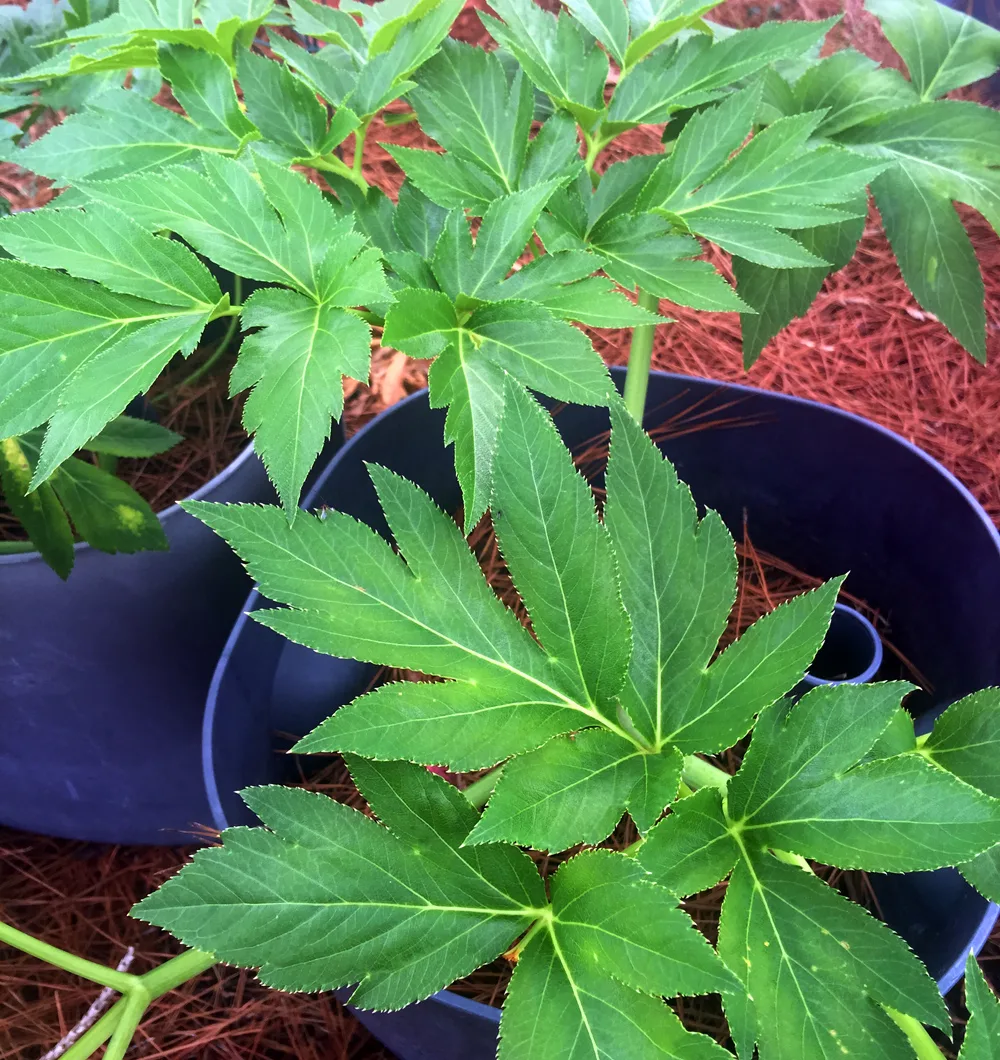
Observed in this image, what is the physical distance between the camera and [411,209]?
568 millimetres

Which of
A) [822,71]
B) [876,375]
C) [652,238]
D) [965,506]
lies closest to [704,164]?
[652,238]

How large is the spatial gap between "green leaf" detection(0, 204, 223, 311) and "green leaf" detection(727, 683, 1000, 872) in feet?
1.35

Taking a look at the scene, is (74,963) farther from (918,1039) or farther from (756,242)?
(756,242)

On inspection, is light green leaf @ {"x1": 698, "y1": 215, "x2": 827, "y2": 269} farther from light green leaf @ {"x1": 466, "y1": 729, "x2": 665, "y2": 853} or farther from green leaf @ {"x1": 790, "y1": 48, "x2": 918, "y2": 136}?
light green leaf @ {"x1": 466, "y1": 729, "x2": 665, "y2": 853}

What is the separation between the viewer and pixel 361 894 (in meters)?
0.41

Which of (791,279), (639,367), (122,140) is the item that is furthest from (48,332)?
(791,279)

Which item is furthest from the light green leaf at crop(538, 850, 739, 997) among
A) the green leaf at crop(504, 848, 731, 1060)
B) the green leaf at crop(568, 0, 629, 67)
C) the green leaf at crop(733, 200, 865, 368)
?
the green leaf at crop(568, 0, 629, 67)

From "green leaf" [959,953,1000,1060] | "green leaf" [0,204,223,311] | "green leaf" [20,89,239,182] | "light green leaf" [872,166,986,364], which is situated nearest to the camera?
"green leaf" [959,953,1000,1060]

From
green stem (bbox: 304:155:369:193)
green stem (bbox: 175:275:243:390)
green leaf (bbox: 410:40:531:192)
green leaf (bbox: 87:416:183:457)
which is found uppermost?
green leaf (bbox: 410:40:531:192)

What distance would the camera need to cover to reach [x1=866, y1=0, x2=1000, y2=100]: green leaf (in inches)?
27.7

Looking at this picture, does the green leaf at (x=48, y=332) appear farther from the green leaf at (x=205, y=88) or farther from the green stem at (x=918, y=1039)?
the green stem at (x=918, y=1039)

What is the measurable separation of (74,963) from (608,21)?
29.2 inches

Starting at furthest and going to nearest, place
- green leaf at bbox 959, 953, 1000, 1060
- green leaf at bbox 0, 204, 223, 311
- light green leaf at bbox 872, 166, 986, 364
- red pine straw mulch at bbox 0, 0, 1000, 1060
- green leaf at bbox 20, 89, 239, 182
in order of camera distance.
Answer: red pine straw mulch at bbox 0, 0, 1000, 1060 < light green leaf at bbox 872, 166, 986, 364 < green leaf at bbox 20, 89, 239, 182 < green leaf at bbox 0, 204, 223, 311 < green leaf at bbox 959, 953, 1000, 1060

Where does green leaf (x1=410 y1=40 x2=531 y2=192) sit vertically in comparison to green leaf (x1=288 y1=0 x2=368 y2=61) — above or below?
below
